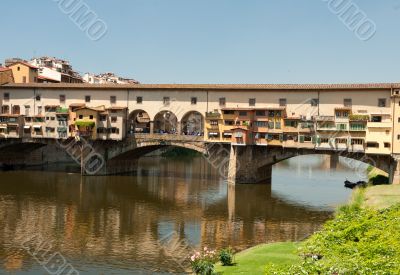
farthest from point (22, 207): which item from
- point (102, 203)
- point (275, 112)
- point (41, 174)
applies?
point (275, 112)

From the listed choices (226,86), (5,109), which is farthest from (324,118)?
(5,109)

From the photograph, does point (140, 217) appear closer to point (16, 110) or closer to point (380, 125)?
point (380, 125)

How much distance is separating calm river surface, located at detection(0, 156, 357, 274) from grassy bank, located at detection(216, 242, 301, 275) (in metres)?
3.98

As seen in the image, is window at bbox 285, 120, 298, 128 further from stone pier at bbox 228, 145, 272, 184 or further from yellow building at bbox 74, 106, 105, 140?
yellow building at bbox 74, 106, 105, 140

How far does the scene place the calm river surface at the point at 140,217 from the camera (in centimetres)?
2883

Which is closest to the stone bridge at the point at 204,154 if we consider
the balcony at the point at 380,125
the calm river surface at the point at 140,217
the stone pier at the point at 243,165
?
the stone pier at the point at 243,165

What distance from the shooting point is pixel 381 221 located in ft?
81.8

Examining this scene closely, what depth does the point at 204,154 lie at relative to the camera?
63656 millimetres

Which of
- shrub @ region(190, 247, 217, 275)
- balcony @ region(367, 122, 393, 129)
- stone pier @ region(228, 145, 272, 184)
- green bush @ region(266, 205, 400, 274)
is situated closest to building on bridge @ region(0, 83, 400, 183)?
balcony @ region(367, 122, 393, 129)

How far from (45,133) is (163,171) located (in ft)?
66.7

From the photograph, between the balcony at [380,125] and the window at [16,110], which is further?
the window at [16,110]

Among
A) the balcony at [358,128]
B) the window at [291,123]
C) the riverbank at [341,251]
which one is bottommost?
the riverbank at [341,251]

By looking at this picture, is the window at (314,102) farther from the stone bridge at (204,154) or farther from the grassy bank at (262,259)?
the grassy bank at (262,259)

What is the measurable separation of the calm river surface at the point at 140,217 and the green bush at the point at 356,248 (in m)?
8.53
